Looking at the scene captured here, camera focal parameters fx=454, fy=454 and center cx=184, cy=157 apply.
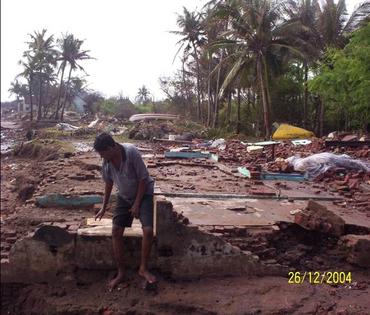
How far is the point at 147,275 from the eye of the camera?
473 centimetres

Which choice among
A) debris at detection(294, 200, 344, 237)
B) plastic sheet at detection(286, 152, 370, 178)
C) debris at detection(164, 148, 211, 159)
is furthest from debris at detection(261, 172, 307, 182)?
debris at detection(164, 148, 211, 159)

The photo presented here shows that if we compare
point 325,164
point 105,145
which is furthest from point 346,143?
point 105,145

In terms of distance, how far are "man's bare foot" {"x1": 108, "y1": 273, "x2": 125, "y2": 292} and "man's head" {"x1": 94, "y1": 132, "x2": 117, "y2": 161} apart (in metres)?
1.32

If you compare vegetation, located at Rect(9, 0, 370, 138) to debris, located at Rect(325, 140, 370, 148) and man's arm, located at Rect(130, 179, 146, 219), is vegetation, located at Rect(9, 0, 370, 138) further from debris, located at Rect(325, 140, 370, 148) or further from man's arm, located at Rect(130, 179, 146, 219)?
man's arm, located at Rect(130, 179, 146, 219)

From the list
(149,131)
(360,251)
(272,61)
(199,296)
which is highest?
(272,61)

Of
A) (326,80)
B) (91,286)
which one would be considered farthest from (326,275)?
(326,80)

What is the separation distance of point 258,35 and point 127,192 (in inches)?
771

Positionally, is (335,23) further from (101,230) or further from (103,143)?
(103,143)

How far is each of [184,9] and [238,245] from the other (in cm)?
3056

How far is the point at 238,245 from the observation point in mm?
A: 5227

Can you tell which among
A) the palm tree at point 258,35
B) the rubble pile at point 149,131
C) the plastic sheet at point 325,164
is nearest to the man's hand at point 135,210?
the plastic sheet at point 325,164

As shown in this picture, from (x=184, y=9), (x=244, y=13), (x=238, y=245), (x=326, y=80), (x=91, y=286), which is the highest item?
(x=184, y=9)

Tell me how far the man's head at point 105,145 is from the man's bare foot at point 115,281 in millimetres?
1321

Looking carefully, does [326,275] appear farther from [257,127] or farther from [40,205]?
[257,127]
